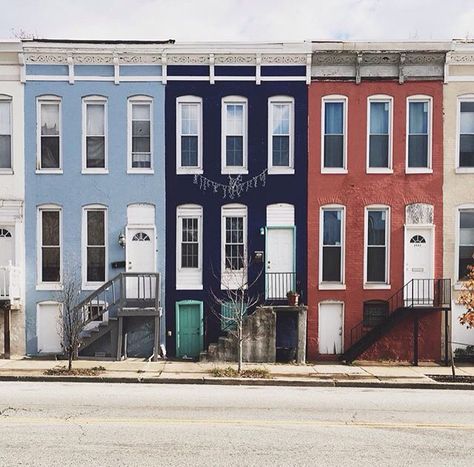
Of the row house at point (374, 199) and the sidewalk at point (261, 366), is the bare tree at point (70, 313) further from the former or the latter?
the row house at point (374, 199)

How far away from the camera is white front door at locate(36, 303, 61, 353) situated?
17.0 meters

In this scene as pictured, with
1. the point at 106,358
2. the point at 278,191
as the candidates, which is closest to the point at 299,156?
the point at 278,191

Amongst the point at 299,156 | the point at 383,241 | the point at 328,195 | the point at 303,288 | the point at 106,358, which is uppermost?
the point at 299,156

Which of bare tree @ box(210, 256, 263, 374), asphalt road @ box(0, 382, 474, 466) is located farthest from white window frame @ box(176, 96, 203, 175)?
asphalt road @ box(0, 382, 474, 466)

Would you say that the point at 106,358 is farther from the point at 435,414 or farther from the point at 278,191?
the point at 435,414

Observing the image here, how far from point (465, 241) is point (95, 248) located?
450 inches

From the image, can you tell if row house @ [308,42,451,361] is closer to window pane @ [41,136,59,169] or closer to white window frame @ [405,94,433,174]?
white window frame @ [405,94,433,174]

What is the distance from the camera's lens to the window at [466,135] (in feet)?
56.7

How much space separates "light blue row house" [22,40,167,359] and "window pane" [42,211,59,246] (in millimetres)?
31

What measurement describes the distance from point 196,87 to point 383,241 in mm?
7496

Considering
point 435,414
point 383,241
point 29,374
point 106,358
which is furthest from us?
point 383,241

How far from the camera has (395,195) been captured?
17281 mm

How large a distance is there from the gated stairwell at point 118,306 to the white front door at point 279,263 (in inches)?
135

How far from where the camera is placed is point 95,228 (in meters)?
17.3
